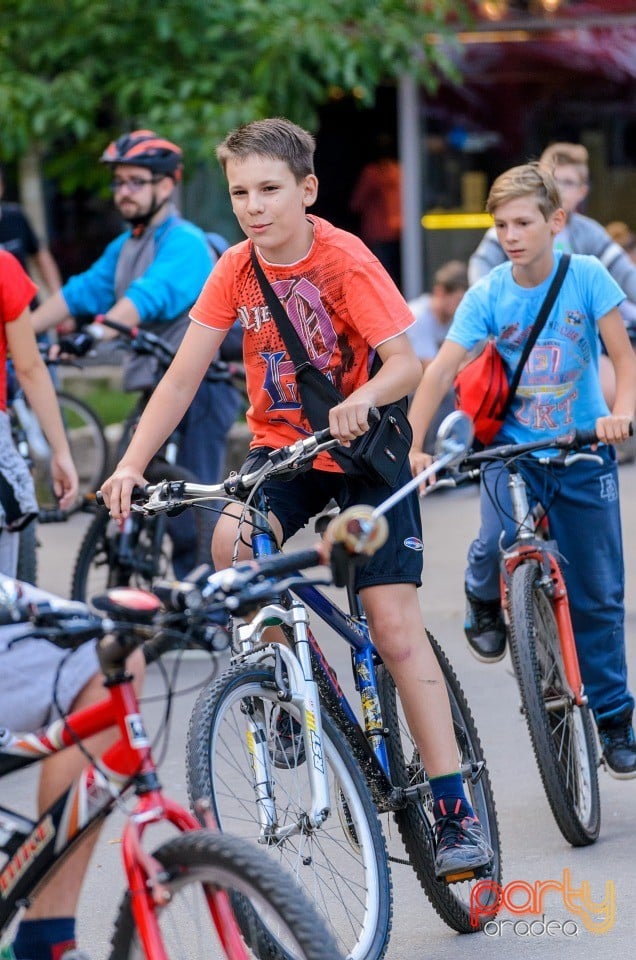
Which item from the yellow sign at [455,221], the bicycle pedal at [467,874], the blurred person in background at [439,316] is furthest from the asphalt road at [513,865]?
the yellow sign at [455,221]

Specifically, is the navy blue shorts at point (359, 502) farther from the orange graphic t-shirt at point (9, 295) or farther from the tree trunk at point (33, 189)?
the tree trunk at point (33, 189)

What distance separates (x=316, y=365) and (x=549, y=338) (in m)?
1.12

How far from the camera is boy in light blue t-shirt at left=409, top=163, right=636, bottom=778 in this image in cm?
469

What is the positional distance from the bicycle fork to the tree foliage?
6885mm

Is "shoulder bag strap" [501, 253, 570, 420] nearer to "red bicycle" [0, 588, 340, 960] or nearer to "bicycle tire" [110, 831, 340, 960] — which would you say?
"red bicycle" [0, 588, 340, 960]

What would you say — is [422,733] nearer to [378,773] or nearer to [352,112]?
[378,773]

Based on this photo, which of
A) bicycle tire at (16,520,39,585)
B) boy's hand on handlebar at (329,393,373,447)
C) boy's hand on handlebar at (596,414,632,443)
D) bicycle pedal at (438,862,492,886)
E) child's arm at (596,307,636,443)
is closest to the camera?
boy's hand on handlebar at (329,393,373,447)

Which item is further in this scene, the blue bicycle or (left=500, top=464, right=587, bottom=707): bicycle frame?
(left=500, top=464, right=587, bottom=707): bicycle frame

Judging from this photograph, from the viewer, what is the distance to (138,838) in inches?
105

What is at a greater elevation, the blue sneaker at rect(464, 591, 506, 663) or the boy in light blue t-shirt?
the boy in light blue t-shirt

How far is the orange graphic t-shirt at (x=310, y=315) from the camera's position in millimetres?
3744

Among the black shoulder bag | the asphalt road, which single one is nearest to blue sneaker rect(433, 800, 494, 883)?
the asphalt road

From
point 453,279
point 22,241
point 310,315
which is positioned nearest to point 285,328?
point 310,315

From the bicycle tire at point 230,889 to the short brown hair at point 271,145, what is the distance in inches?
65.1
